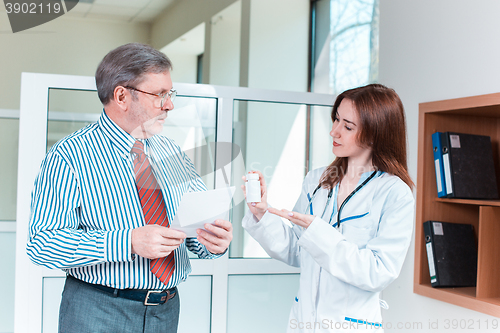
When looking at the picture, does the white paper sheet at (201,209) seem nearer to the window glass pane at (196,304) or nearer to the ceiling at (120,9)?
the window glass pane at (196,304)

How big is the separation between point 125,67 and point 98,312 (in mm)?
658

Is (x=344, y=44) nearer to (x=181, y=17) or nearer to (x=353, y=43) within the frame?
(x=353, y=43)

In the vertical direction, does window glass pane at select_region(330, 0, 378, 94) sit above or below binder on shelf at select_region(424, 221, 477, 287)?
above

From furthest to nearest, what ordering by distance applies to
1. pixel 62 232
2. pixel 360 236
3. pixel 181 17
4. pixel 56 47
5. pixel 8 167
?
pixel 56 47 → pixel 181 17 → pixel 8 167 → pixel 360 236 → pixel 62 232

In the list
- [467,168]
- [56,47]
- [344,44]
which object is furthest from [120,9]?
[467,168]

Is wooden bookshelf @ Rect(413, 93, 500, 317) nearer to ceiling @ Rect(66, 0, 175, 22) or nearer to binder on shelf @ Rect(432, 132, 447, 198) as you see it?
binder on shelf @ Rect(432, 132, 447, 198)

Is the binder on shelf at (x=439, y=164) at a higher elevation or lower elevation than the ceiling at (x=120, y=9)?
lower

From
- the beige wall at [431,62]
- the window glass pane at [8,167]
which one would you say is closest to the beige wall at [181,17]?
the window glass pane at [8,167]

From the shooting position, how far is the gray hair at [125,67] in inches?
50.9

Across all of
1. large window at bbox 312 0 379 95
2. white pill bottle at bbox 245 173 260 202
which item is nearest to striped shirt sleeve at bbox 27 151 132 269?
white pill bottle at bbox 245 173 260 202

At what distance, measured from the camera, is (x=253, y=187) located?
134 centimetres

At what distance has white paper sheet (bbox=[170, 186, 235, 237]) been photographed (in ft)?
3.74

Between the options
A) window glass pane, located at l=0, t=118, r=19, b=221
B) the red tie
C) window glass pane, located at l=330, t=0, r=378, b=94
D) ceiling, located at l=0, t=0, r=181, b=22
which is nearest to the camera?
the red tie

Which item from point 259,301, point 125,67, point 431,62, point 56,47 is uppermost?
point 56,47
